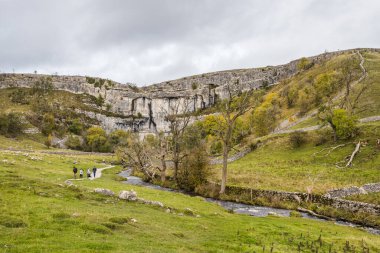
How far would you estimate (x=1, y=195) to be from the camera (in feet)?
75.7

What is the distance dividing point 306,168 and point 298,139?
18.6 m

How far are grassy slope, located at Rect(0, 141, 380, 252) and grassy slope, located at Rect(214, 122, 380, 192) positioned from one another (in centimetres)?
1645

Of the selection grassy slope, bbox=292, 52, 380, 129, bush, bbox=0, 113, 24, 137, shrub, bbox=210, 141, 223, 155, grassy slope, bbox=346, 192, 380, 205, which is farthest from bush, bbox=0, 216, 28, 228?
bush, bbox=0, 113, 24, 137

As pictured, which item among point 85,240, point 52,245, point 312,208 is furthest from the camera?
point 312,208

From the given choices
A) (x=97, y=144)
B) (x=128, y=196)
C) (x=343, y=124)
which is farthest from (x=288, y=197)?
(x=97, y=144)

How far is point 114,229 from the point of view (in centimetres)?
1898

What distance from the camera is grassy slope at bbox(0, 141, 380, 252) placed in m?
15.5

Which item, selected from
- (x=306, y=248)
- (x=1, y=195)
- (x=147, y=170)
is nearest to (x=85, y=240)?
(x=1, y=195)

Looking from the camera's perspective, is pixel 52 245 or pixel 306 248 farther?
pixel 306 248

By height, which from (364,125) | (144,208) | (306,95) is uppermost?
(306,95)

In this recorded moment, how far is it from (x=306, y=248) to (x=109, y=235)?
510 inches

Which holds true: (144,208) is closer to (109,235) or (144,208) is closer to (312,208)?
(109,235)

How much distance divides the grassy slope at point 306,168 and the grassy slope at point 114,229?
A: 54.0ft

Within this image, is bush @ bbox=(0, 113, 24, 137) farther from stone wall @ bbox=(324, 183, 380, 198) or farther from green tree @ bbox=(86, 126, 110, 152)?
stone wall @ bbox=(324, 183, 380, 198)
